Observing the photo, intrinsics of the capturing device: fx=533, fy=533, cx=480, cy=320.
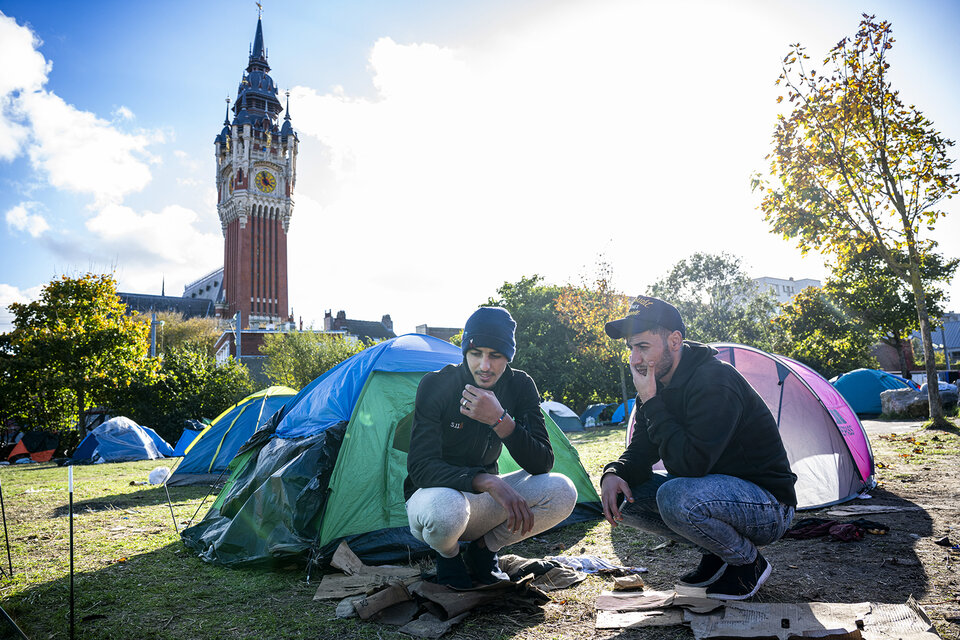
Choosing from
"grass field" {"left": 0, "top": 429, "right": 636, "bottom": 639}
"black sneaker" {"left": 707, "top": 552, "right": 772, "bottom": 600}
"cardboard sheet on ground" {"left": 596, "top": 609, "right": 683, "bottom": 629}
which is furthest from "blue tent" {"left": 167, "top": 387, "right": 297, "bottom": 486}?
"black sneaker" {"left": 707, "top": 552, "right": 772, "bottom": 600}

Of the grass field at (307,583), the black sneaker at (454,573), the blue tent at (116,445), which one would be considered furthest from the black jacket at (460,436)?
the blue tent at (116,445)

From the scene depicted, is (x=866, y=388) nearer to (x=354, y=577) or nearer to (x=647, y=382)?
(x=647, y=382)

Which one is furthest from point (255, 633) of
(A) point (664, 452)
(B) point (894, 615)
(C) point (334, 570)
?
(B) point (894, 615)

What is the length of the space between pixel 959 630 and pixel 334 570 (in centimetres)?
376

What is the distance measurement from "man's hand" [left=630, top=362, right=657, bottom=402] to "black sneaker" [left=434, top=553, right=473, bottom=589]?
1457mm

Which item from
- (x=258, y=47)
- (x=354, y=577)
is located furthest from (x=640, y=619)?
(x=258, y=47)

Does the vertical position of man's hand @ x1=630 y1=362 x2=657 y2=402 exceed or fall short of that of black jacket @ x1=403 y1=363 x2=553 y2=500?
it exceeds it

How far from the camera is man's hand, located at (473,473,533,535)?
2.85 metres

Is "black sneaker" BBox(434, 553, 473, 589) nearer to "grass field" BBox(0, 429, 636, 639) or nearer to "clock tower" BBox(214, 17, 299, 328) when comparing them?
"grass field" BBox(0, 429, 636, 639)

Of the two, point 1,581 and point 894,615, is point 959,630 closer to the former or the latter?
point 894,615

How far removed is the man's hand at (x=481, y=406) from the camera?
2.86 metres

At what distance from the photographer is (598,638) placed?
108 inches

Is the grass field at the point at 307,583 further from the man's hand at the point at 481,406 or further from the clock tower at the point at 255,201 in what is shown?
the clock tower at the point at 255,201

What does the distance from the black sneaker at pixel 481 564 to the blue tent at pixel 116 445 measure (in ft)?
56.2
